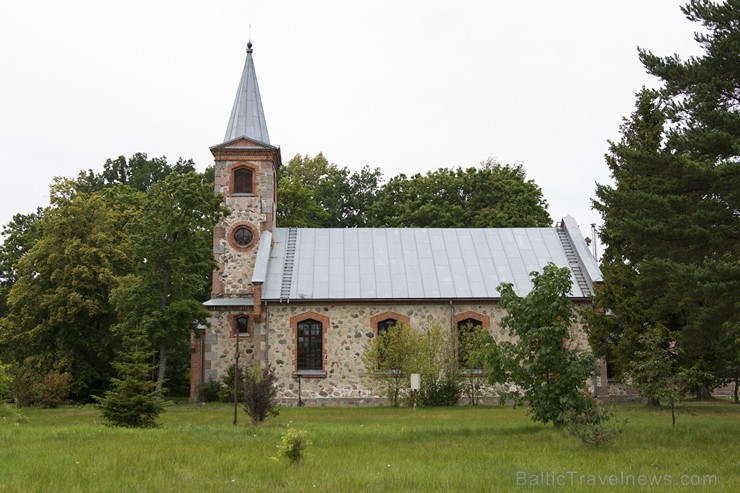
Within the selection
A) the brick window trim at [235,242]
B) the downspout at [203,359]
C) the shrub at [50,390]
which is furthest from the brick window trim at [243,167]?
the shrub at [50,390]

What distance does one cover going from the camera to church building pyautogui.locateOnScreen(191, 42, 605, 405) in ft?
90.3

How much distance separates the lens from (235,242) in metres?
31.0

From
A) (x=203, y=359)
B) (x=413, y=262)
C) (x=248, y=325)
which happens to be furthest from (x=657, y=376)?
(x=203, y=359)

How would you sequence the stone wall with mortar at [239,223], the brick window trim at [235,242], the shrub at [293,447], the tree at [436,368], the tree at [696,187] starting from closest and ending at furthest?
the shrub at [293,447], the tree at [696,187], the tree at [436,368], the stone wall with mortar at [239,223], the brick window trim at [235,242]

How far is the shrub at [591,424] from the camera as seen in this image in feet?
41.1

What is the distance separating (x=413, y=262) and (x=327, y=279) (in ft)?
12.7

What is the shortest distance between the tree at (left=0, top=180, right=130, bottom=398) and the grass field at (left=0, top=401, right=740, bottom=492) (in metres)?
17.3

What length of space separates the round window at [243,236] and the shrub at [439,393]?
33.8ft

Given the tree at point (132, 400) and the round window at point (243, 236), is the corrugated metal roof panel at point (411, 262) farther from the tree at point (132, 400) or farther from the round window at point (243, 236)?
the tree at point (132, 400)

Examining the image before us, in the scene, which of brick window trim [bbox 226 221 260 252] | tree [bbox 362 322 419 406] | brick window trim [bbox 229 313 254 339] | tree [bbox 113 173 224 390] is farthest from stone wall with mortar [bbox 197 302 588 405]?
brick window trim [bbox 226 221 260 252]

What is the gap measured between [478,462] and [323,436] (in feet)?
14.7

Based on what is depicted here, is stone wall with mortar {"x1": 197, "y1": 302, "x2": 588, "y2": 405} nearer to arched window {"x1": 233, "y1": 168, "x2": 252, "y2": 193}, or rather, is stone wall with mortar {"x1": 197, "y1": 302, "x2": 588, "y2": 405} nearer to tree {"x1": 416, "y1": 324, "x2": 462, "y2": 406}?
tree {"x1": 416, "y1": 324, "x2": 462, "y2": 406}

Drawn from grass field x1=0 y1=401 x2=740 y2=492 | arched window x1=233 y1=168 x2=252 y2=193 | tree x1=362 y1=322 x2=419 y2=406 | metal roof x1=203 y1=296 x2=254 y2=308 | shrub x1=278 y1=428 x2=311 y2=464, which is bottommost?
grass field x1=0 y1=401 x2=740 y2=492

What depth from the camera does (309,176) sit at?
2106 inches
